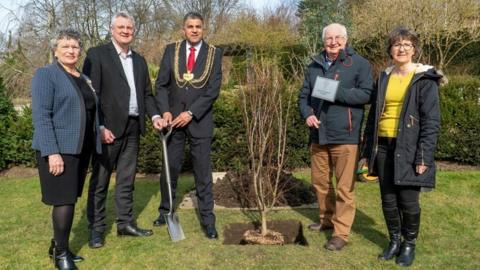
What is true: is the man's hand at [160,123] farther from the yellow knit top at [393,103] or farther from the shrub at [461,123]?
the shrub at [461,123]

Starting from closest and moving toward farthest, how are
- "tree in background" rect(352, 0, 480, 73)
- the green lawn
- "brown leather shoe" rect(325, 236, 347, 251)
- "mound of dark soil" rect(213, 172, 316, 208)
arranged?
the green lawn, "brown leather shoe" rect(325, 236, 347, 251), "mound of dark soil" rect(213, 172, 316, 208), "tree in background" rect(352, 0, 480, 73)

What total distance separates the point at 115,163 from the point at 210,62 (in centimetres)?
135

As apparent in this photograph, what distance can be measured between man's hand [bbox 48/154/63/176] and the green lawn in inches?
35.7

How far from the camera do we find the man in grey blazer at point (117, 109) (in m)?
4.00

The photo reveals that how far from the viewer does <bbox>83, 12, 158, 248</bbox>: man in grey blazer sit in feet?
13.1

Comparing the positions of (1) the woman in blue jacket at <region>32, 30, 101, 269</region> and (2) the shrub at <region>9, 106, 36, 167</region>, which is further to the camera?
(2) the shrub at <region>9, 106, 36, 167</region>

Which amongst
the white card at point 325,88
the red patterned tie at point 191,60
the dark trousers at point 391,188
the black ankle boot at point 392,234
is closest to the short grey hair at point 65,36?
the red patterned tie at point 191,60

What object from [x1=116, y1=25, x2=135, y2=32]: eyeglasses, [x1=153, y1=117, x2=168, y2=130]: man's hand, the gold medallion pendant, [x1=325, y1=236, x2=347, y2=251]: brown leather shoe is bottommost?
[x1=325, y1=236, x2=347, y2=251]: brown leather shoe

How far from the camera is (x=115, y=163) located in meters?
4.30

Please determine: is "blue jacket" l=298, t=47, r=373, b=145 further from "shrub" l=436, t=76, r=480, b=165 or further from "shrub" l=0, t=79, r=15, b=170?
"shrub" l=0, t=79, r=15, b=170

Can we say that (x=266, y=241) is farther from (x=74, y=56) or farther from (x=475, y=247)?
(x=74, y=56)

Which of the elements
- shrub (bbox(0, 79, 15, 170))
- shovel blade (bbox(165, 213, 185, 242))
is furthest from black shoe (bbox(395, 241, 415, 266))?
shrub (bbox(0, 79, 15, 170))

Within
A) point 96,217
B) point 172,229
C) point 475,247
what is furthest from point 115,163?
point 475,247

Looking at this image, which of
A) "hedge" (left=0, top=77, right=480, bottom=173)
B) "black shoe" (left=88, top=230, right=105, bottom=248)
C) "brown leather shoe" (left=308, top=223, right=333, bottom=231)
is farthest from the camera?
"hedge" (left=0, top=77, right=480, bottom=173)
